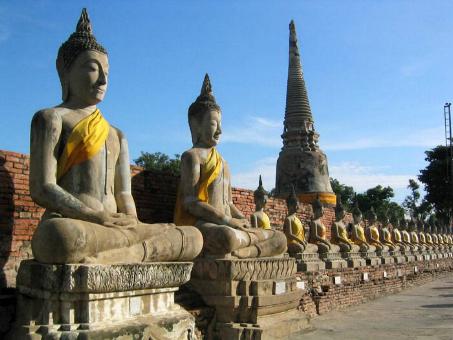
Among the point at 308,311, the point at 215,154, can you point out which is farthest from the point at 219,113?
the point at 308,311

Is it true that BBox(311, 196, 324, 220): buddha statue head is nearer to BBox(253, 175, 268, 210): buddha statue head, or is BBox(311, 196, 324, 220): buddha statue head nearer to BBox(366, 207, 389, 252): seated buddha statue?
BBox(253, 175, 268, 210): buddha statue head

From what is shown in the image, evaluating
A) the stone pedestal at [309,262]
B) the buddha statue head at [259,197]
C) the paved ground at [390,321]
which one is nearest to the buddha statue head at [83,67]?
the paved ground at [390,321]

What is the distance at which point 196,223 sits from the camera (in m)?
6.72

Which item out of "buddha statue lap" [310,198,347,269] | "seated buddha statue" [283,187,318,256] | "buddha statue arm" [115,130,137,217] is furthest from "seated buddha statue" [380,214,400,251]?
"buddha statue arm" [115,130,137,217]

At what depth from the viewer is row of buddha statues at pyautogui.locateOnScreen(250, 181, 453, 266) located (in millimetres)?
11514

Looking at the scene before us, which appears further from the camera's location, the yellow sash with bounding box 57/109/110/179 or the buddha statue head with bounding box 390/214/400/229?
the buddha statue head with bounding box 390/214/400/229

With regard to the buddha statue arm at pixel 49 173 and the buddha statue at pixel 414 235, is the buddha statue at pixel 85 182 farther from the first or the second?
the buddha statue at pixel 414 235

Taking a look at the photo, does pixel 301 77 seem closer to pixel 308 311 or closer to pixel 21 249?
pixel 308 311

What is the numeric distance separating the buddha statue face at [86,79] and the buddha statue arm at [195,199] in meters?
1.92

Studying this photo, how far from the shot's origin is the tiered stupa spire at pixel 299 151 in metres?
26.4

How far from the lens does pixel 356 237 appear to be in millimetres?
16641

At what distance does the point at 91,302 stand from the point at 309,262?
7.77 m

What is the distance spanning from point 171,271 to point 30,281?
125 centimetres

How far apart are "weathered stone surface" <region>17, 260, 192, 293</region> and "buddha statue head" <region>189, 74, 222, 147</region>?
9.86 ft
